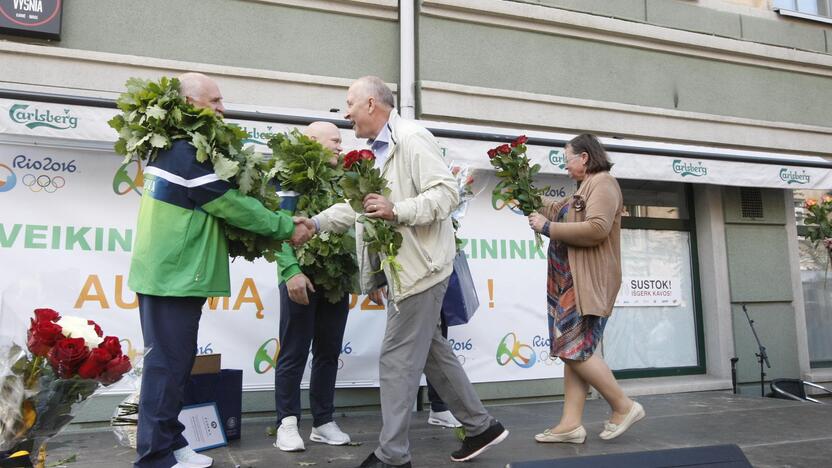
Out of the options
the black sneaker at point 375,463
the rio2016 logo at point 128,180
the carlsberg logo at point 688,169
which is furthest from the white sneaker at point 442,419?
the carlsberg logo at point 688,169

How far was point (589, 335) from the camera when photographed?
13.1ft

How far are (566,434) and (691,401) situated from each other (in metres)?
2.81

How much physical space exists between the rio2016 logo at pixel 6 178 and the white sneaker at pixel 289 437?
9.14 feet

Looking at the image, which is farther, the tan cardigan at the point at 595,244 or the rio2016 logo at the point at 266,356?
the rio2016 logo at the point at 266,356

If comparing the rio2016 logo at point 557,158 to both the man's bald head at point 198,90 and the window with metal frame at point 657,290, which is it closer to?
the window with metal frame at point 657,290

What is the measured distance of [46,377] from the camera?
189cm

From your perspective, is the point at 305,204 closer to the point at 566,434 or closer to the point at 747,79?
the point at 566,434

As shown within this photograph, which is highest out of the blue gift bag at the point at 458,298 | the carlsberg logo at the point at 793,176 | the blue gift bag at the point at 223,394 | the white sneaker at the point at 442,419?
the carlsberg logo at the point at 793,176

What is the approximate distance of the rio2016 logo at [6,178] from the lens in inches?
189

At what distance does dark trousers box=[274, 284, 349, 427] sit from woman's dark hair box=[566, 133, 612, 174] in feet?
5.87

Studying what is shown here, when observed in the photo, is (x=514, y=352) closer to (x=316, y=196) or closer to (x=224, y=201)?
(x=316, y=196)

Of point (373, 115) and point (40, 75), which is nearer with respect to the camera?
point (373, 115)

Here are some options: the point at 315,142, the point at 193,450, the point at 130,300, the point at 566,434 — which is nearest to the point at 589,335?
the point at 566,434

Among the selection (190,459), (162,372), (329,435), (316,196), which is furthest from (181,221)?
(329,435)
